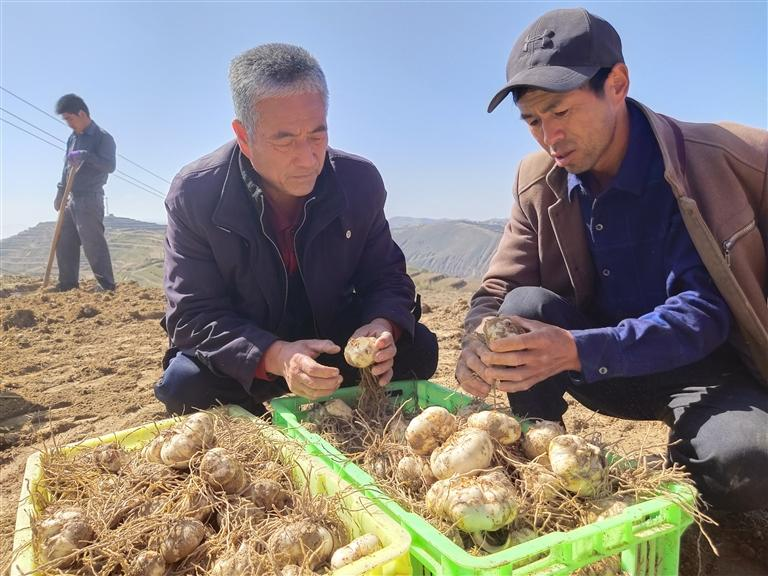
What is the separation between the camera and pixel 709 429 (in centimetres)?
180

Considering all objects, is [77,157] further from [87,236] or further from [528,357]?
[528,357]

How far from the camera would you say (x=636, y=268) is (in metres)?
2.22

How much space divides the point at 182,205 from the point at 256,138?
17.9 inches

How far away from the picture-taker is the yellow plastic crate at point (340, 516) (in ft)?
4.36

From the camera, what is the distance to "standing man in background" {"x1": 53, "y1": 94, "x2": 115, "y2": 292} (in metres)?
8.20

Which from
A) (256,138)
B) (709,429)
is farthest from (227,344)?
(709,429)

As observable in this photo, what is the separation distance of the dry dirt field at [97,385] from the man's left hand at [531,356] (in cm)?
45

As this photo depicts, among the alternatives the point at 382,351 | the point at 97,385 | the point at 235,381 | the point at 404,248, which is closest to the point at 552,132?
the point at 382,351

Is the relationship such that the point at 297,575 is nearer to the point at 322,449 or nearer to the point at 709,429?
the point at 322,449

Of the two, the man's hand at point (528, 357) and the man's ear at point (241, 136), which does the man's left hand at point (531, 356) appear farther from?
the man's ear at point (241, 136)

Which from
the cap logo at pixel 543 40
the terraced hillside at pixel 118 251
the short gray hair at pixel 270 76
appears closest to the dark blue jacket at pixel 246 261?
the short gray hair at pixel 270 76

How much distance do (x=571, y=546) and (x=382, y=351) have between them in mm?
1044

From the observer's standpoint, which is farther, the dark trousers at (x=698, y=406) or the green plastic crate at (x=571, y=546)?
the dark trousers at (x=698, y=406)

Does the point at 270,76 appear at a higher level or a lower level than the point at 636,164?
higher
